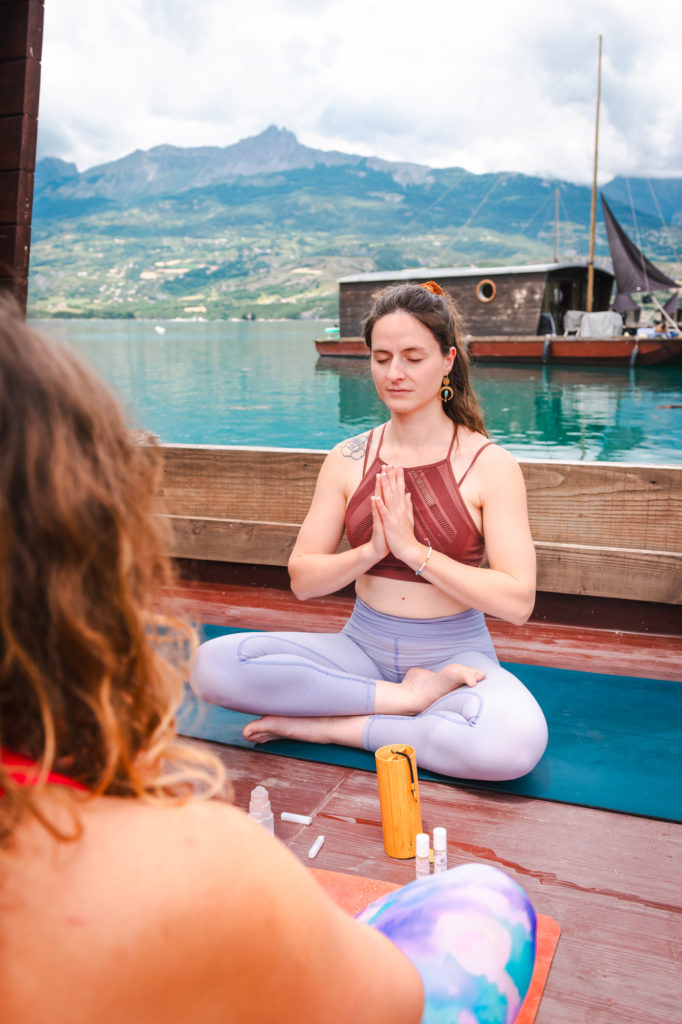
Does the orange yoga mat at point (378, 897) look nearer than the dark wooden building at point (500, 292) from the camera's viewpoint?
Yes

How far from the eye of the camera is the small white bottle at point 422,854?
1973 millimetres

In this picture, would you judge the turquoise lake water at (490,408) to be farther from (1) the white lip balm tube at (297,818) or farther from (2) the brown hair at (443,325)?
(1) the white lip balm tube at (297,818)

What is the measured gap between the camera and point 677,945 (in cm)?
182

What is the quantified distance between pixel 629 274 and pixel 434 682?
39284 millimetres

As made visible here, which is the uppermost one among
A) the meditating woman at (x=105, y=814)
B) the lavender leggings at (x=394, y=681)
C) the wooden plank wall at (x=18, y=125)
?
the wooden plank wall at (x=18, y=125)

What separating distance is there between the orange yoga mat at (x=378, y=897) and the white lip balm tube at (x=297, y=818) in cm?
23

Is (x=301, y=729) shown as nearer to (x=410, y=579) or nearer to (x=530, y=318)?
(x=410, y=579)

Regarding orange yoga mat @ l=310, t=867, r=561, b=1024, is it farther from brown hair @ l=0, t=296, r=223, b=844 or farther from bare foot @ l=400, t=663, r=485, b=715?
brown hair @ l=0, t=296, r=223, b=844

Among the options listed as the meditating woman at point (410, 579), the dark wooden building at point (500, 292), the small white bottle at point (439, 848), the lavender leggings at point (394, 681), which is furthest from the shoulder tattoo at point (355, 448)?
the dark wooden building at point (500, 292)

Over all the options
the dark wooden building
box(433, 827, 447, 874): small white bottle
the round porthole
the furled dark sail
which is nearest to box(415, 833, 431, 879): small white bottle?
box(433, 827, 447, 874): small white bottle

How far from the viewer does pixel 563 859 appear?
2.16 meters

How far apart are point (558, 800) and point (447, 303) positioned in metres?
1.73

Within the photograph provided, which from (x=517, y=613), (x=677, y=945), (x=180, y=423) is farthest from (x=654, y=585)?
(x=180, y=423)

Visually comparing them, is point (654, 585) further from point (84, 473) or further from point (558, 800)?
point (84, 473)
